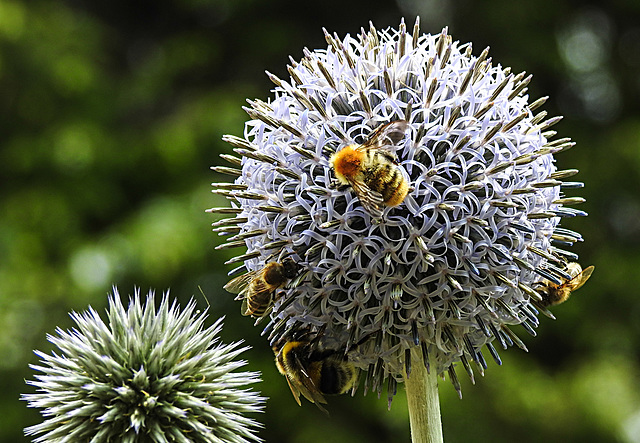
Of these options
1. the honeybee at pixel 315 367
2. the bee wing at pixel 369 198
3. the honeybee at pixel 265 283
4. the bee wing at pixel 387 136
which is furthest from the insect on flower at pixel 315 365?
the bee wing at pixel 387 136

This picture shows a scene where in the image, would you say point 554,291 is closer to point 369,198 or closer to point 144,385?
point 369,198

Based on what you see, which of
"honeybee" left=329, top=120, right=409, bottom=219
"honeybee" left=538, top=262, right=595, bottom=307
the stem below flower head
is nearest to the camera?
"honeybee" left=329, top=120, right=409, bottom=219

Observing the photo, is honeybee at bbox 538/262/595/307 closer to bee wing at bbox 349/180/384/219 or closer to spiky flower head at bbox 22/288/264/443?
bee wing at bbox 349/180/384/219

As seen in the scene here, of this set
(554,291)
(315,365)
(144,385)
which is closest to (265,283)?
(315,365)

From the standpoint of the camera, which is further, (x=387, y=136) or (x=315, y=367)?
(x=315, y=367)

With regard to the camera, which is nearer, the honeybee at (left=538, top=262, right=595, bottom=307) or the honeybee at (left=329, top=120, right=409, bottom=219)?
the honeybee at (left=329, top=120, right=409, bottom=219)

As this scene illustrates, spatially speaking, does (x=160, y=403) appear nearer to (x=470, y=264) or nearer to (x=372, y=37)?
(x=470, y=264)

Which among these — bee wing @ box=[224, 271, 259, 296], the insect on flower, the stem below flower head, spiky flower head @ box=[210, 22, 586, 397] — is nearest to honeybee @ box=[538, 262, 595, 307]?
spiky flower head @ box=[210, 22, 586, 397]

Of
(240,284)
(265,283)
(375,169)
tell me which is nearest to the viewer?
(375,169)
